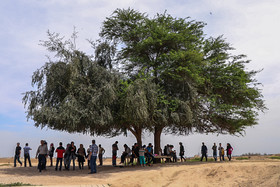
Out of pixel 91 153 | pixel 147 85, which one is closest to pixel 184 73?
pixel 147 85

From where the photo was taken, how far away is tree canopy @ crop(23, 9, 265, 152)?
65.4 feet

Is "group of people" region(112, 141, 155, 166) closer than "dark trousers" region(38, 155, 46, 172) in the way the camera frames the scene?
No

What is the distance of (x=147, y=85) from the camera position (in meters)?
20.8

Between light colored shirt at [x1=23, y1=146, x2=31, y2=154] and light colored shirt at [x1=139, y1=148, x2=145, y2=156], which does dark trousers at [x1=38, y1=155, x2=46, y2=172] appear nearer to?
light colored shirt at [x1=23, y1=146, x2=31, y2=154]

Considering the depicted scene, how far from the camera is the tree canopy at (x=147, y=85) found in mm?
19922

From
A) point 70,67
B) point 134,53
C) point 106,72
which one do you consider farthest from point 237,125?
point 70,67

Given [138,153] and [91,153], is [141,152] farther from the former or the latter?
[91,153]

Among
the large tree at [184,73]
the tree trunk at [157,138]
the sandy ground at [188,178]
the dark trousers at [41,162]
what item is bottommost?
the sandy ground at [188,178]

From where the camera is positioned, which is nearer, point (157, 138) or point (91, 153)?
point (91, 153)

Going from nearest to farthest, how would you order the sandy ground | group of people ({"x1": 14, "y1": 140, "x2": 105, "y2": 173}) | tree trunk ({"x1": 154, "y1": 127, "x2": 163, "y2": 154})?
1. the sandy ground
2. group of people ({"x1": 14, "y1": 140, "x2": 105, "y2": 173})
3. tree trunk ({"x1": 154, "y1": 127, "x2": 163, "y2": 154})

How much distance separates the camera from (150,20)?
24.8 meters

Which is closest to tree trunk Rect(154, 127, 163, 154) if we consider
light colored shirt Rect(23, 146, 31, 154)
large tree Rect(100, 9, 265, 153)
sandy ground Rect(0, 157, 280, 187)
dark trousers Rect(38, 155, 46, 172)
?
large tree Rect(100, 9, 265, 153)

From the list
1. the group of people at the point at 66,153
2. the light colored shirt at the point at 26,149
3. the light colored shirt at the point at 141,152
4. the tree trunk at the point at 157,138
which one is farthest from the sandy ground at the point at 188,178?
the light colored shirt at the point at 26,149

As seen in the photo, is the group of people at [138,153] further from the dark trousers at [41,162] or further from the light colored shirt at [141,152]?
the dark trousers at [41,162]
